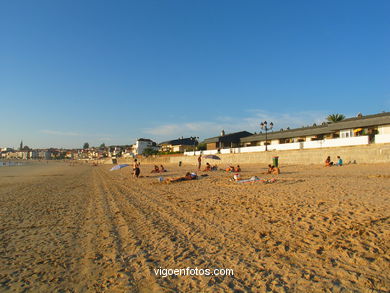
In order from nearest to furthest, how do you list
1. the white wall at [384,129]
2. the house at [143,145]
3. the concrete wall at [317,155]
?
the concrete wall at [317,155]
the white wall at [384,129]
the house at [143,145]

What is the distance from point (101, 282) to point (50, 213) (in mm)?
6248

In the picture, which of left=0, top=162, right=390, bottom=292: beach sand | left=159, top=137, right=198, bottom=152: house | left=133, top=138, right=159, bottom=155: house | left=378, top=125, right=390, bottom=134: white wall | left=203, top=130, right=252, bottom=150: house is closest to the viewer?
left=0, top=162, right=390, bottom=292: beach sand

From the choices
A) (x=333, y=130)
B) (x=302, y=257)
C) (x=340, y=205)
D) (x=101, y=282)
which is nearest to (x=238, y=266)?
(x=302, y=257)

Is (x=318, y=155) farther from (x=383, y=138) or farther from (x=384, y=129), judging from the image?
(x=384, y=129)

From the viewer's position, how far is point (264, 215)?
705 centimetres

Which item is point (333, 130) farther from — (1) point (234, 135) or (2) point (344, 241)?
(2) point (344, 241)

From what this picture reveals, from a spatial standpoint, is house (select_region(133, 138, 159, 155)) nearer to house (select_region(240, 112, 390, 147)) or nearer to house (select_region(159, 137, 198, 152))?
house (select_region(159, 137, 198, 152))

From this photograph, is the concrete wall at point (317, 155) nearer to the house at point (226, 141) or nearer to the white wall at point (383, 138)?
the white wall at point (383, 138)

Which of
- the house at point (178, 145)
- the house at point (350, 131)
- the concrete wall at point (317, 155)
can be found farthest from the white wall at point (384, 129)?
the house at point (178, 145)

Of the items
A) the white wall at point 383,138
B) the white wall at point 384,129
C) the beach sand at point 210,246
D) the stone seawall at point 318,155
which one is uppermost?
the white wall at point 384,129

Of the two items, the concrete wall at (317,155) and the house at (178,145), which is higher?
the house at (178,145)

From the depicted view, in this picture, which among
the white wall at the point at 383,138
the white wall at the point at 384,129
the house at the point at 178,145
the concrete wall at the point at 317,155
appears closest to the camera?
the white wall at the point at 383,138

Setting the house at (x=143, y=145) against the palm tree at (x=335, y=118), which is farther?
the house at (x=143, y=145)

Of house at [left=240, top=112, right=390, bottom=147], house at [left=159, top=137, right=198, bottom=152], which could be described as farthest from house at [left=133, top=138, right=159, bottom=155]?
house at [left=240, top=112, right=390, bottom=147]
